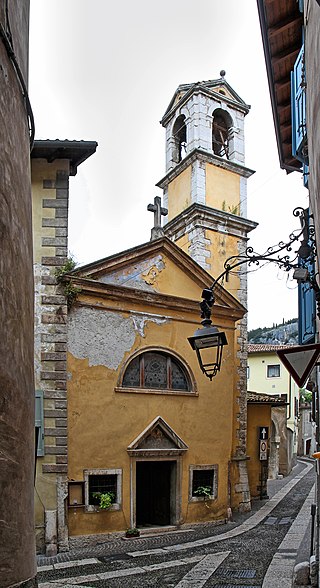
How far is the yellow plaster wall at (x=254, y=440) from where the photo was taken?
1767 cm

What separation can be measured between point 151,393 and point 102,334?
1862 millimetres

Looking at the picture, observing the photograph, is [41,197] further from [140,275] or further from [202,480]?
[202,480]

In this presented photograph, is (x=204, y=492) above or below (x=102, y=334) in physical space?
below

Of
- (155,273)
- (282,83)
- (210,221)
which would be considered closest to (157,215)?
(155,273)

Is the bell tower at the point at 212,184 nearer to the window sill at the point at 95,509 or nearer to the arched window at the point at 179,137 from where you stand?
the arched window at the point at 179,137

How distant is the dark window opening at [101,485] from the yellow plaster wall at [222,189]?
9055mm

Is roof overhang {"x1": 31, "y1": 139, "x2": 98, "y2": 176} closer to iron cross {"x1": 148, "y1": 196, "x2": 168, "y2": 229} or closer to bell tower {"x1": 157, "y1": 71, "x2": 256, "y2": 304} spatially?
iron cross {"x1": 148, "y1": 196, "x2": 168, "y2": 229}

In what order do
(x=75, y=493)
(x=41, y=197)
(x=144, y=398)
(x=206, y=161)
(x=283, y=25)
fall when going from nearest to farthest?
(x=283, y=25)
(x=75, y=493)
(x=41, y=197)
(x=144, y=398)
(x=206, y=161)

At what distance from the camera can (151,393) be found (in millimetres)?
13492

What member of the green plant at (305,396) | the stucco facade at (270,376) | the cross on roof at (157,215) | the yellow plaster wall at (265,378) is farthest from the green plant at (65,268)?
the green plant at (305,396)

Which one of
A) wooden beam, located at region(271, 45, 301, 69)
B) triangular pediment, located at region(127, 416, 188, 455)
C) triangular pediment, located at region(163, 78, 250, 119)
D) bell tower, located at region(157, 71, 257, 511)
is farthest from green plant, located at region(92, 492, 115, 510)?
triangular pediment, located at region(163, 78, 250, 119)

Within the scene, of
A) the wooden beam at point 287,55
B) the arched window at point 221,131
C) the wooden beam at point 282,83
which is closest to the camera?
the wooden beam at point 287,55

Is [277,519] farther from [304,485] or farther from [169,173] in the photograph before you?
[169,173]

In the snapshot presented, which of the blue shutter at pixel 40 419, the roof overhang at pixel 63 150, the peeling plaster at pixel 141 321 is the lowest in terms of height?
the blue shutter at pixel 40 419
